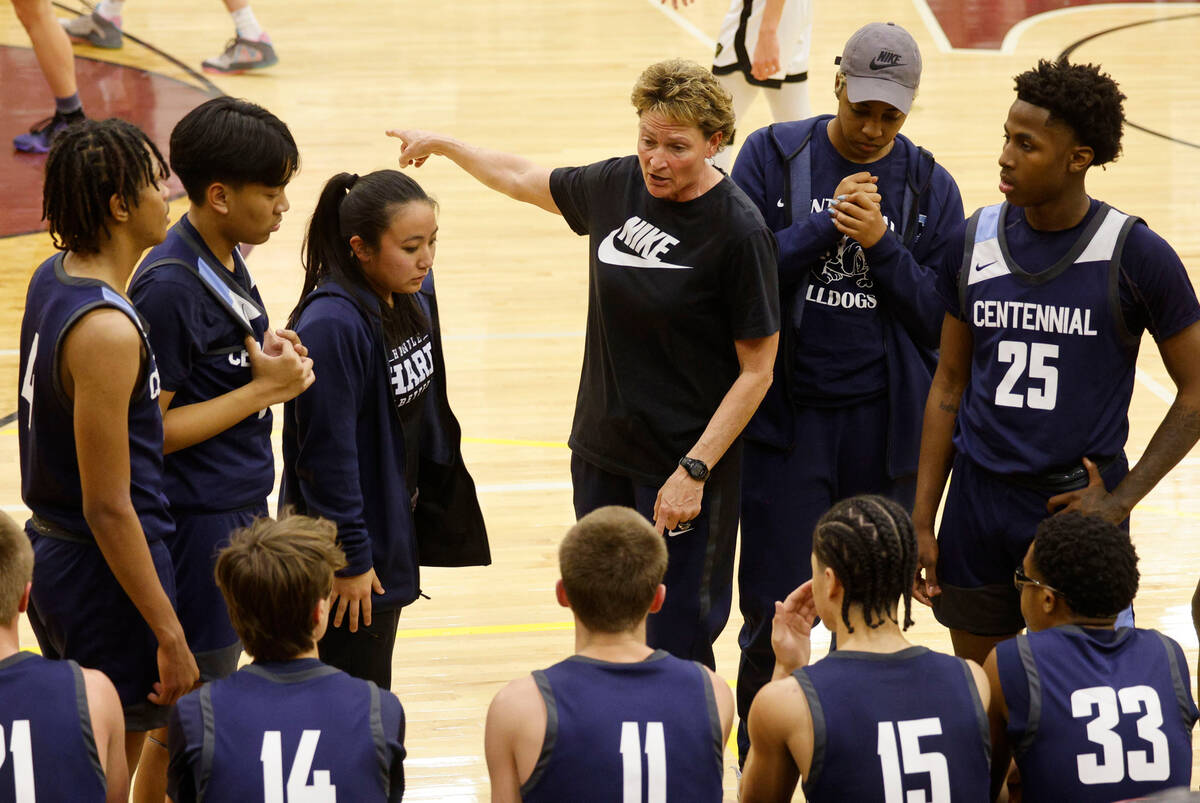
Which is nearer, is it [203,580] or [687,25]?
[203,580]

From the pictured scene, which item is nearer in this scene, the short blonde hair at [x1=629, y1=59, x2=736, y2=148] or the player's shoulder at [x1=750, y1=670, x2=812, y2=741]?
the player's shoulder at [x1=750, y1=670, x2=812, y2=741]

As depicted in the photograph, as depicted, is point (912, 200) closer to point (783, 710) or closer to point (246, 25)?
point (783, 710)

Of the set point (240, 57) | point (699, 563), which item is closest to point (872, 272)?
point (699, 563)

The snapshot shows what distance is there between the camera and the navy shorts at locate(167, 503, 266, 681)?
2.87 meters

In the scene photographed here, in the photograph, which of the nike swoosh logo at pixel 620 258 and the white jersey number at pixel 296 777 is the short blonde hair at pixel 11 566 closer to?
the white jersey number at pixel 296 777

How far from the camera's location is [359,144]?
916 centimetres

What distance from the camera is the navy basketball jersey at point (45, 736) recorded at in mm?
2242

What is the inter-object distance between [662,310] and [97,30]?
29.8 ft

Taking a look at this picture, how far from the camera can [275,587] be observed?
236 centimetres

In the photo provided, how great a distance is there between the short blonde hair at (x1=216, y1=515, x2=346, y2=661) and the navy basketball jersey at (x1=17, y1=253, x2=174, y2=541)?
370 mm

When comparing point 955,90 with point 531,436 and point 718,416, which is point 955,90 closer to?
point 531,436

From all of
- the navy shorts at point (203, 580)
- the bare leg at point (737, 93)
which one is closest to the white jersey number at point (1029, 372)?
the navy shorts at point (203, 580)

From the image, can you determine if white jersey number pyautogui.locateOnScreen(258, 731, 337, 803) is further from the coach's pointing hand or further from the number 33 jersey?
the coach's pointing hand

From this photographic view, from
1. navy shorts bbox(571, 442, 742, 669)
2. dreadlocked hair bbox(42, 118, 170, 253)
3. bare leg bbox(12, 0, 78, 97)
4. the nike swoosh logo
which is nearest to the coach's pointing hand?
the nike swoosh logo
